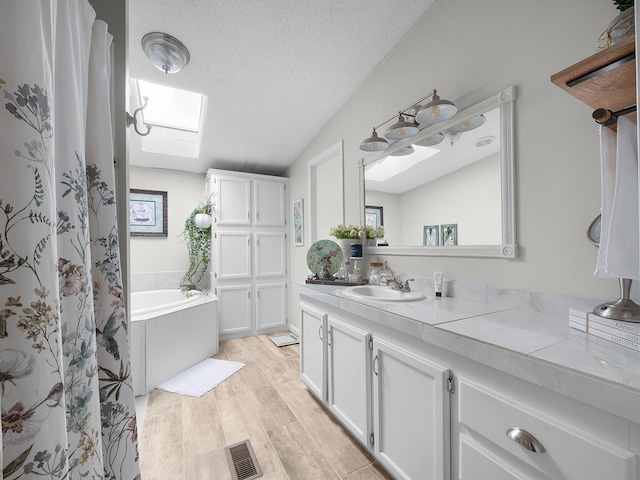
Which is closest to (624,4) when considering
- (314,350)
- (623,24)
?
(623,24)

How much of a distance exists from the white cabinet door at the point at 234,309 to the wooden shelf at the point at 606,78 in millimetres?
3398

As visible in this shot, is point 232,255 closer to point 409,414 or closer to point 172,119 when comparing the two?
point 172,119

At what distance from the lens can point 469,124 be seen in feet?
5.01

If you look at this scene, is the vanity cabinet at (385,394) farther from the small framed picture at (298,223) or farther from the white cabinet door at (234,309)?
the white cabinet door at (234,309)

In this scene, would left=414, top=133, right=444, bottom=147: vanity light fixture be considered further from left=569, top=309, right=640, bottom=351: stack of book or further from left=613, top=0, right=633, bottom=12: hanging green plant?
left=569, top=309, right=640, bottom=351: stack of book

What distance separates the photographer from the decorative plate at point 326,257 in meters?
2.25

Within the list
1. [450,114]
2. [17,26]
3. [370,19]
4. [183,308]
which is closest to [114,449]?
[17,26]

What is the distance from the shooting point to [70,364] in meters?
0.50

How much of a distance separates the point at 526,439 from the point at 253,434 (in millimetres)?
1561

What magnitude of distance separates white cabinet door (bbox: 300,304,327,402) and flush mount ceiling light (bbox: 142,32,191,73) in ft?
6.75

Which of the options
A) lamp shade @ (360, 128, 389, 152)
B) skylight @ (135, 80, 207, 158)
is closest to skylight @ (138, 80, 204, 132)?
skylight @ (135, 80, 207, 158)

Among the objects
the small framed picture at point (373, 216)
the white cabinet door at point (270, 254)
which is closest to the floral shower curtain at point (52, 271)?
the small framed picture at point (373, 216)

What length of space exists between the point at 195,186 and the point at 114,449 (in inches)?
146

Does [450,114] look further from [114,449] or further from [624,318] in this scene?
[114,449]
